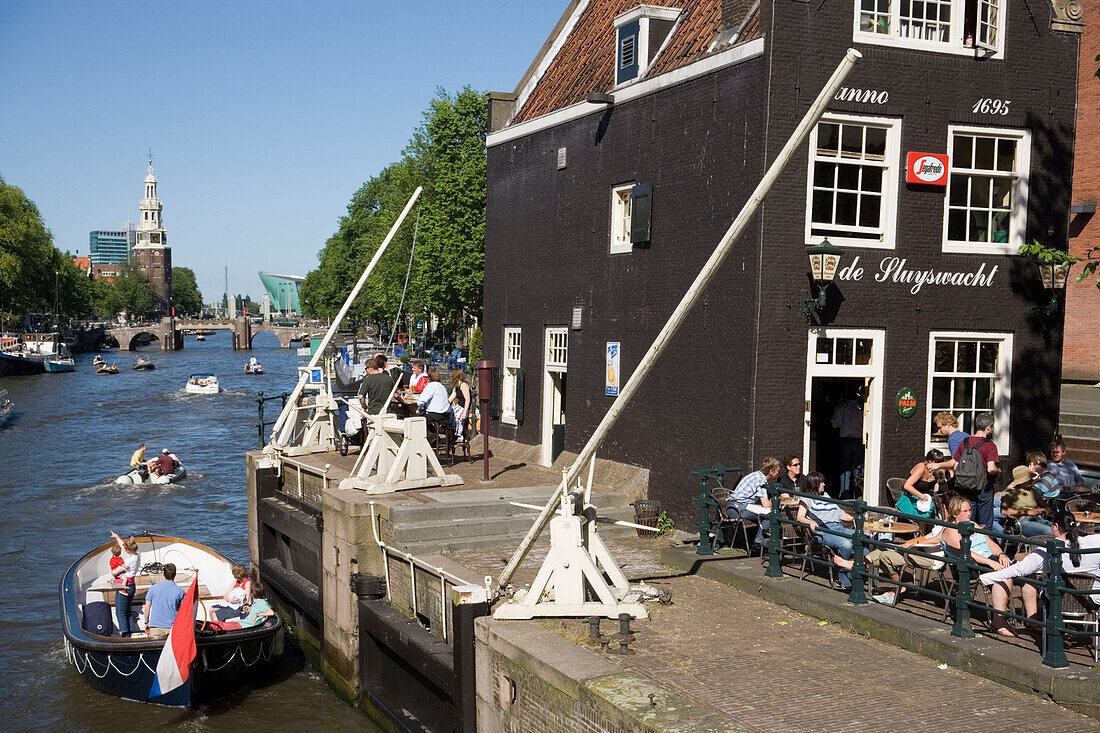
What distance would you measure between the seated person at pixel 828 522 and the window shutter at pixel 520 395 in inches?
330

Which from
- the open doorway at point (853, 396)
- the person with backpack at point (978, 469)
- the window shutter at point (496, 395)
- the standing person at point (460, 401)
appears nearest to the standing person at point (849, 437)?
the open doorway at point (853, 396)

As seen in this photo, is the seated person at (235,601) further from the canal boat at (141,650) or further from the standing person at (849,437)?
the standing person at (849,437)

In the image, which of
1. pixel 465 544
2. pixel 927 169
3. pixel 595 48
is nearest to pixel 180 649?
pixel 465 544

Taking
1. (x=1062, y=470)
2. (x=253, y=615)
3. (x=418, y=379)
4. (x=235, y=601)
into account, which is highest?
(x=418, y=379)

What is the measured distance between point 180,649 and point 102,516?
54.4ft

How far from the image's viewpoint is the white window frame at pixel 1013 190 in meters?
13.9

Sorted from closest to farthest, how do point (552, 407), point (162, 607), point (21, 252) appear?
point (162, 607) < point (552, 407) < point (21, 252)

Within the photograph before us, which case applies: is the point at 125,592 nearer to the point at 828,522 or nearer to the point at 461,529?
the point at 461,529

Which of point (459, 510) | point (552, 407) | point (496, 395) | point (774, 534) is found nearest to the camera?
point (774, 534)

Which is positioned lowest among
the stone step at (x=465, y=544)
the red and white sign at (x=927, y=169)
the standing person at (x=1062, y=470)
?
the stone step at (x=465, y=544)

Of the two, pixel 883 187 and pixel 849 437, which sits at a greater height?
pixel 883 187

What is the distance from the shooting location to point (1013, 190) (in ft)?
46.8

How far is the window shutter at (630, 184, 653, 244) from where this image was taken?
15281 mm

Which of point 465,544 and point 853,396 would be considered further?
point 853,396
